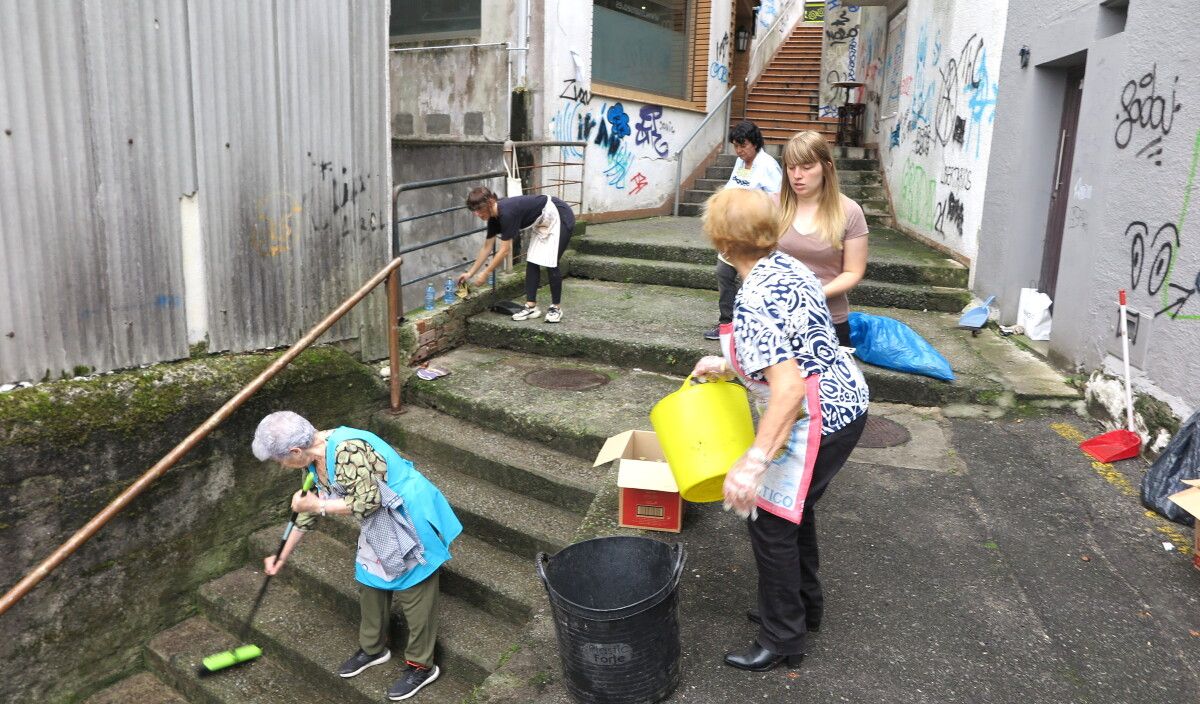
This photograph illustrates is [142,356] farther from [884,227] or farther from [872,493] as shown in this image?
[884,227]

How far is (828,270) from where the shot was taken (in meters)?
4.14

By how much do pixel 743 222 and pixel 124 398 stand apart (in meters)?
3.65

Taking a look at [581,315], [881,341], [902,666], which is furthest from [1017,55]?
[902,666]

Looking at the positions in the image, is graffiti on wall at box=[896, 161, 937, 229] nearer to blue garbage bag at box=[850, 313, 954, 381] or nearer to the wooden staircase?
blue garbage bag at box=[850, 313, 954, 381]

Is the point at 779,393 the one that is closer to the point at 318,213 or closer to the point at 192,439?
the point at 192,439

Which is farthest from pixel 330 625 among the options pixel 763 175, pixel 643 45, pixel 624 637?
pixel 643 45

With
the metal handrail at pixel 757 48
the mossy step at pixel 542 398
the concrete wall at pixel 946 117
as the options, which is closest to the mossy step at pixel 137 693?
the mossy step at pixel 542 398

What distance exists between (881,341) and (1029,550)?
2.10 meters

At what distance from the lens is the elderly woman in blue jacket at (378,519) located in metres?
3.54

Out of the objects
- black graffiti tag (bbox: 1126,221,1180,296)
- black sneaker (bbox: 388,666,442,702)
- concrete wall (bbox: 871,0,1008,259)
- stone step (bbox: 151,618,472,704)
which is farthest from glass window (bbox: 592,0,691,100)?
black sneaker (bbox: 388,666,442,702)

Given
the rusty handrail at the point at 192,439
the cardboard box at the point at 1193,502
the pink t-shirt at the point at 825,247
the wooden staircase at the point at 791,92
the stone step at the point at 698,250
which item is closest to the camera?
the cardboard box at the point at 1193,502

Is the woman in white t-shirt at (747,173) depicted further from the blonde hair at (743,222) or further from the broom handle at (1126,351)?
the blonde hair at (743,222)

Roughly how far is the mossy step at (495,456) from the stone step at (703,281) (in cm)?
322

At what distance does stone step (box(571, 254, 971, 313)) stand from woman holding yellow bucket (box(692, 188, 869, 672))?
5.01 m
